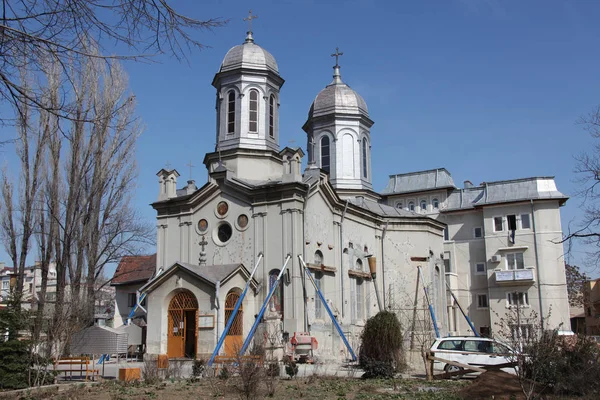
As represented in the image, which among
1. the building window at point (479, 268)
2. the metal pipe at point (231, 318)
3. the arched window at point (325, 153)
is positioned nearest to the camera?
the metal pipe at point (231, 318)

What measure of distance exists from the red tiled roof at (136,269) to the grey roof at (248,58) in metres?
17.0

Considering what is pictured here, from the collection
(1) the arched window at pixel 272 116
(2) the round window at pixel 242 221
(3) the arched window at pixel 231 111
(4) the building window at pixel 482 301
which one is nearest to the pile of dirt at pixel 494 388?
(2) the round window at pixel 242 221

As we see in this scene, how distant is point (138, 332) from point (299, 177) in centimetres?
905

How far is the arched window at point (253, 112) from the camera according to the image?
28.2 m

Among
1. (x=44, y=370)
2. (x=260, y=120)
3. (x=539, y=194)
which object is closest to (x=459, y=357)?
(x=44, y=370)

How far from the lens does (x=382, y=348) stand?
18.2 meters

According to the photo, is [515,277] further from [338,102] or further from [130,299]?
[130,299]

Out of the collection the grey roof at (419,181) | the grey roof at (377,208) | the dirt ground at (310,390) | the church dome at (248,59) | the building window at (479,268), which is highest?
the church dome at (248,59)

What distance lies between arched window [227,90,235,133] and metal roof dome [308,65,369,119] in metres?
7.97

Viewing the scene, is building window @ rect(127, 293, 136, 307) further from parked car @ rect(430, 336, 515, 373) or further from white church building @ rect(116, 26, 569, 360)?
parked car @ rect(430, 336, 515, 373)

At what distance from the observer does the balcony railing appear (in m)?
41.4

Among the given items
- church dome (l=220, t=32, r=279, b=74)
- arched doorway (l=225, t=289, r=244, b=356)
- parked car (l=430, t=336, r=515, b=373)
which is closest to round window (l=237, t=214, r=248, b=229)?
arched doorway (l=225, t=289, r=244, b=356)

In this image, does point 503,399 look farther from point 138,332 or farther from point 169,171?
point 169,171

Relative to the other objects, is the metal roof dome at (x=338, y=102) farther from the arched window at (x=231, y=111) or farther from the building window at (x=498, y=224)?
the building window at (x=498, y=224)
